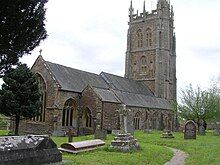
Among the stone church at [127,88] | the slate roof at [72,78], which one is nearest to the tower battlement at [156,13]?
the stone church at [127,88]

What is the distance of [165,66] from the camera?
56375 mm

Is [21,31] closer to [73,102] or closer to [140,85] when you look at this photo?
[73,102]

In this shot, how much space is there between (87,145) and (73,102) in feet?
62.6

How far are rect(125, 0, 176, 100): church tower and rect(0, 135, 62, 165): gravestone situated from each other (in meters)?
44.5

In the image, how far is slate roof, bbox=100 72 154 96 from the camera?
4409cm

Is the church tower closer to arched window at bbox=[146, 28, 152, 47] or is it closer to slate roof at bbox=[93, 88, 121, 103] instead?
arched window at bbox=[146, 28, 152, 47]

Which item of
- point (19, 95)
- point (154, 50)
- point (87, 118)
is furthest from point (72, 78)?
point (154, 50)

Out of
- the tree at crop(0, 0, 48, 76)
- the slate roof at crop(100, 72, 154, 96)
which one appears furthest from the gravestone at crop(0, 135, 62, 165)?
the slate roof at crop(100, 72, 154, 96)

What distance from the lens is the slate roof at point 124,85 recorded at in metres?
44.1

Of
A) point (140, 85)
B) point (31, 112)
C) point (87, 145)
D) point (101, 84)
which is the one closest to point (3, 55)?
point (87, 145)

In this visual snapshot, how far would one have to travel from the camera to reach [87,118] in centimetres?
3559

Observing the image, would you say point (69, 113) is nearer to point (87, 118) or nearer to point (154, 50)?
point (87, 118)

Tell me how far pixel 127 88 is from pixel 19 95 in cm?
2194

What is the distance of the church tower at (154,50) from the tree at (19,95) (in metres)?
29.9
